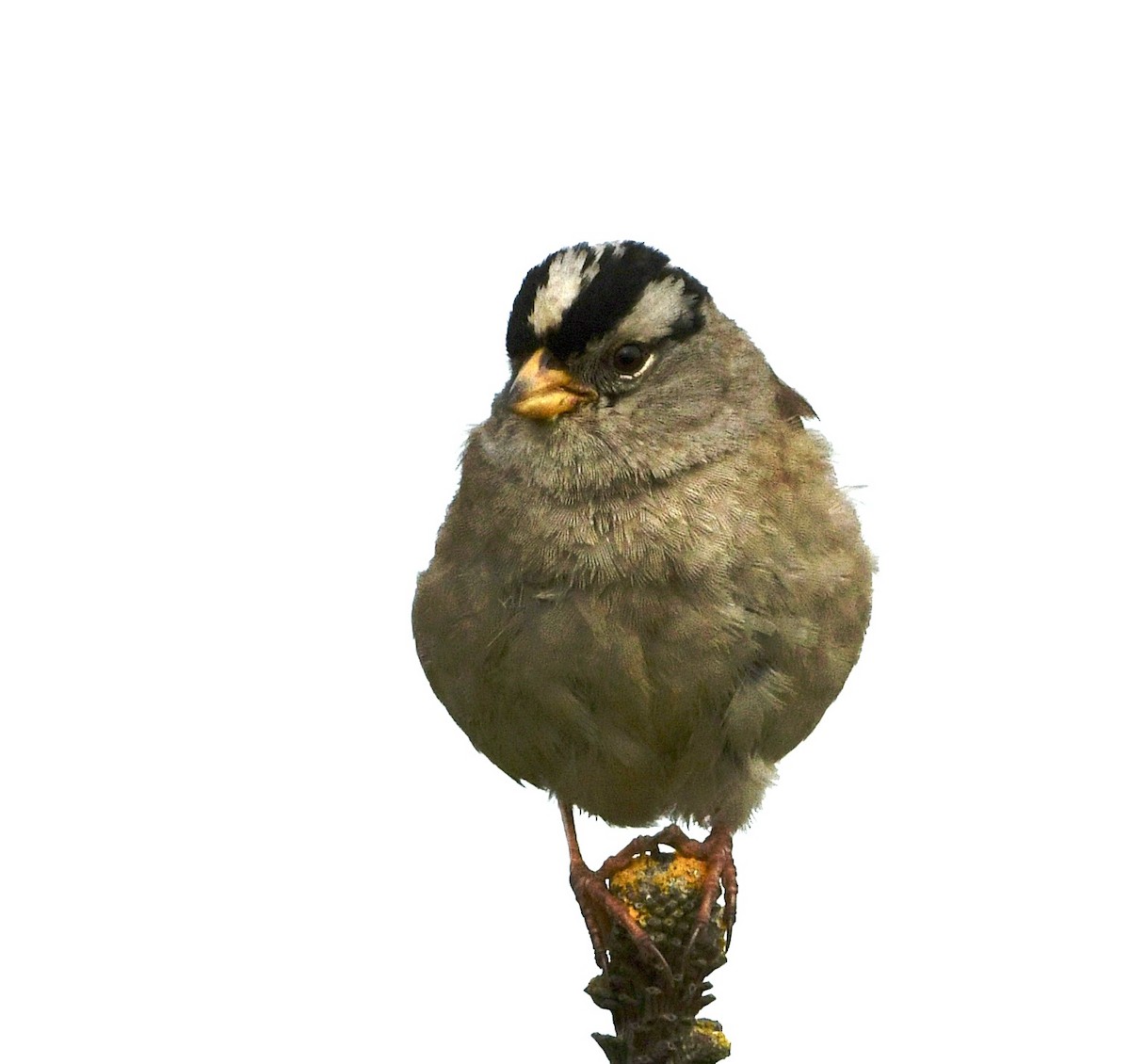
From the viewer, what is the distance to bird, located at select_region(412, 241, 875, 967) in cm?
651

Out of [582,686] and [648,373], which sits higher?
[648,373]

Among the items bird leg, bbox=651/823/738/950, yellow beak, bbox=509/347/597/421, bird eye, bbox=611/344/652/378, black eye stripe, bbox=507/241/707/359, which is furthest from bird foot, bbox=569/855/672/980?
black eye stripe, bbox=507/241/707/359

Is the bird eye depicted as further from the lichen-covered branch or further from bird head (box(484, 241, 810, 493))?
the lichen-covered branch

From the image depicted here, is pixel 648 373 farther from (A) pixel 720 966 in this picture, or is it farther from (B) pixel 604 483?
(A) pixel 720 966

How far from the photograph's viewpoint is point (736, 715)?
6621mm

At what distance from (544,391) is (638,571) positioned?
739mm

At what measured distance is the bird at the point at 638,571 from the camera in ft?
21.4

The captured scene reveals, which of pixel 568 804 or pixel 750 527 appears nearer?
pixel 750 527

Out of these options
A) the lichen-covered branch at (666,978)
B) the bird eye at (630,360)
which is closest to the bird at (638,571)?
the bird eye at (630,360)

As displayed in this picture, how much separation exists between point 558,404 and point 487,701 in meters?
1.17

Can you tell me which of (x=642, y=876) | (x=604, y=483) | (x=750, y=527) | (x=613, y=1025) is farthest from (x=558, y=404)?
(x=613, y=1025)

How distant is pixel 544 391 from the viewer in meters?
6.56

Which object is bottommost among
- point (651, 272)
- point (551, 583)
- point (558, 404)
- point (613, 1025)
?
point (613, 1025)

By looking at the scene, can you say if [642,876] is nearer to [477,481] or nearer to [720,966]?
[720,966]
